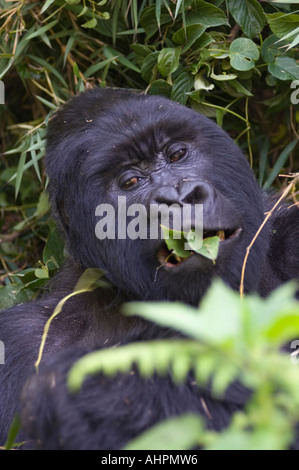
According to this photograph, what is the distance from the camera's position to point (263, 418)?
3.18 feet

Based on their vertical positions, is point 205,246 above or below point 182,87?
above

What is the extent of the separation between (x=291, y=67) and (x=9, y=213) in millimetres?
2118

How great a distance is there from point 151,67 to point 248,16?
0.57m

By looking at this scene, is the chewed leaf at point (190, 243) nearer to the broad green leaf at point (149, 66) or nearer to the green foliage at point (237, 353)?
the green foliage at point (237, 353)

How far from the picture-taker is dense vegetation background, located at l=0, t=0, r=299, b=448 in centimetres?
338

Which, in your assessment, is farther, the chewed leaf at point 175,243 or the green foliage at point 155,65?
the green foliage at point 155,65

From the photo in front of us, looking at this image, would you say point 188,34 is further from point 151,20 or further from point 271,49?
point 271,49

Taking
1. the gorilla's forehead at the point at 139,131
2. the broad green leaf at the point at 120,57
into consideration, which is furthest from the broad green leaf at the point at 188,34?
the gorilla's forehead at the point at 139,131

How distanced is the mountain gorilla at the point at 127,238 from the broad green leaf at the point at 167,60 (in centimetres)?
61

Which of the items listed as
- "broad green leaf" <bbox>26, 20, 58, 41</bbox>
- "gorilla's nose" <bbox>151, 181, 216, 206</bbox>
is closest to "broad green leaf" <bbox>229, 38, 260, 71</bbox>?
"broad green leaf" <bbox>26, 20, 58, 41</bbox>

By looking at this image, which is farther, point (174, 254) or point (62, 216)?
point (62, 216)

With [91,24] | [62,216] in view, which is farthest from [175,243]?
[91,24]

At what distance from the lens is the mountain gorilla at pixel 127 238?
2318 mm

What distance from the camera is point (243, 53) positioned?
3334 millimetres
